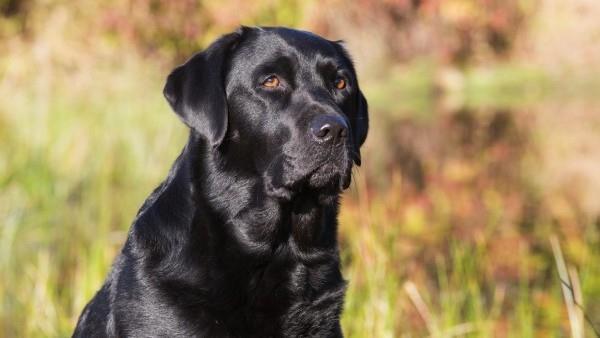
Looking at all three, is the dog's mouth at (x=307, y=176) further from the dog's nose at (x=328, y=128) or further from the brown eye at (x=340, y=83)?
the brown eye at (x=340, y=83)

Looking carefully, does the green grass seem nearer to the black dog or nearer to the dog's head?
the black dog

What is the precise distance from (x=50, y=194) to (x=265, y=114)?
5070 millimetres

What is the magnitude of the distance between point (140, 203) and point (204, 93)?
519cm

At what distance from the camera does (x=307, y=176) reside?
316 centimetres

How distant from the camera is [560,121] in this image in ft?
64.1

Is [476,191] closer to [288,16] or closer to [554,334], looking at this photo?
[554,334]

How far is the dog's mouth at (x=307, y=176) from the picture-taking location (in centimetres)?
315

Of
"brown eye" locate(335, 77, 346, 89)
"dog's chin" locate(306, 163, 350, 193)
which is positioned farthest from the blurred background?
"dog's chin" locate(306, 163, 350, 193)

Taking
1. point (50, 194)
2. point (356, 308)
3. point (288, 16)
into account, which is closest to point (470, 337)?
point (356, 308)

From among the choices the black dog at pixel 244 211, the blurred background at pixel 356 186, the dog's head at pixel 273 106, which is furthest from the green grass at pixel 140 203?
the dog's head at pixel 273 106

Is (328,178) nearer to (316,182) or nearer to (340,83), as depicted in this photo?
(316,182)

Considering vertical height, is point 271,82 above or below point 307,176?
above

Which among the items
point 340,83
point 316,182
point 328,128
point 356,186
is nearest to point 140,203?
point 356,186

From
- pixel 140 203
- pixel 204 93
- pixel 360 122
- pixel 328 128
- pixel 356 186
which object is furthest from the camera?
pixel 140 203
